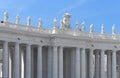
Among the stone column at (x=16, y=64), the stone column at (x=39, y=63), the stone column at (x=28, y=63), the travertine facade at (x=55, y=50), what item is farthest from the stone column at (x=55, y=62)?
the stone column at (x=16, y=64)

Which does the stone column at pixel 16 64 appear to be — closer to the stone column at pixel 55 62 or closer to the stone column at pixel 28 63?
the stone column at pixel 28 63

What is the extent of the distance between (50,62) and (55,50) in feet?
8.96

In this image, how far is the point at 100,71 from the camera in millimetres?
97062

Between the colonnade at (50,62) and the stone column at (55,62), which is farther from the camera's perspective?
the stone column at (55,62)

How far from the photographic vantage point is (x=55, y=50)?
85.4 meters

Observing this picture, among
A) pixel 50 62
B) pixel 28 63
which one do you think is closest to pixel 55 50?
pixel 50 62

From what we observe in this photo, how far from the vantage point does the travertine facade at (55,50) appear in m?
76.8

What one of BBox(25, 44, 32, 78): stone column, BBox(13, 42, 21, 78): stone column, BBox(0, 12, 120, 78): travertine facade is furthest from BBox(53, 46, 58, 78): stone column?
BBox(13, 42, 21, 78): stone column

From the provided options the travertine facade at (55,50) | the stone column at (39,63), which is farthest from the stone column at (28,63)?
the stone column at (39,63)

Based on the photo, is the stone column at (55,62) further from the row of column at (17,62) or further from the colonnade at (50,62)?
the row of column at (17,62)

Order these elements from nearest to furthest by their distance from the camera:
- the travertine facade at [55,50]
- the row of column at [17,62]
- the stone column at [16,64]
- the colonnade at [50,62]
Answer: the row of column at [17,62], the stone column at [16,64], the travertine facade at [55,50], the colonnade at [50,62]

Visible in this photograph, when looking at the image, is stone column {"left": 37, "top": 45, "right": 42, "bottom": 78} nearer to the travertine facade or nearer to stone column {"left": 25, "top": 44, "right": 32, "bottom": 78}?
the travertine facade

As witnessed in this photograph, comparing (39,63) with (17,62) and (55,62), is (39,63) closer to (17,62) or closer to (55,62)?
(55,62)

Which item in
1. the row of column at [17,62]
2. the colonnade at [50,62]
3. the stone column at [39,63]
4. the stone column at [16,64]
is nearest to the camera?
the row of column at [17,62]
